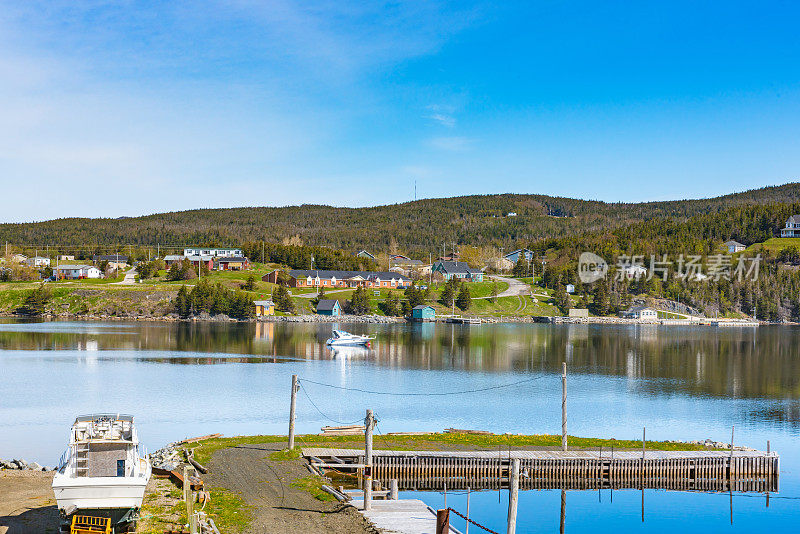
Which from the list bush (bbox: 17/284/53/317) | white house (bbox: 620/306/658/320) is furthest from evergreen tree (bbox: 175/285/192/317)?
white house (bbox: 620/306/658/320)

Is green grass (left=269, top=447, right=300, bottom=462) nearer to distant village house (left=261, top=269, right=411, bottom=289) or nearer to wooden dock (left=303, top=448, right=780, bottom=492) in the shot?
wooden dock (left=303, top=448, right=780, bottom=492)

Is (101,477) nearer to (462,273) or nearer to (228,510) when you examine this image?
(228,510)

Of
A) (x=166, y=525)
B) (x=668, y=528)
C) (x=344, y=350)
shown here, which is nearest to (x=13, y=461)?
(x=166, y=525)

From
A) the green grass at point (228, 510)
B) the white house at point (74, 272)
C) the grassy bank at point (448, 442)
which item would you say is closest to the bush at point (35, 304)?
the white house at point (74, 272)

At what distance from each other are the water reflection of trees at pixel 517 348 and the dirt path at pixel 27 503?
45.8m

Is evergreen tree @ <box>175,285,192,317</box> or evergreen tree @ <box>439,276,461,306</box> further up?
evergreen tree @ <box>439,276,461,306</box>

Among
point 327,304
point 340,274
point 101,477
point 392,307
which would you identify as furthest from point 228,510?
point 340,274

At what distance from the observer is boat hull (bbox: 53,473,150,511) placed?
2109 centimetres

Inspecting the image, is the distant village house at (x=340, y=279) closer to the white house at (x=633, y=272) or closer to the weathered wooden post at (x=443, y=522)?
the white house at (x=633, y=272)

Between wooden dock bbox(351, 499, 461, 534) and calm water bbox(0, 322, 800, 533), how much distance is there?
9.69ft

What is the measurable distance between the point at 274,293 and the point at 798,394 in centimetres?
10821

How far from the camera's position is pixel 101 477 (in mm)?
21828

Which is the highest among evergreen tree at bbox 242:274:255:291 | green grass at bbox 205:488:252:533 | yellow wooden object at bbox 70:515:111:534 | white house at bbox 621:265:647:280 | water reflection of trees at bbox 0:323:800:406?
white house at bbox 621:265:647:280

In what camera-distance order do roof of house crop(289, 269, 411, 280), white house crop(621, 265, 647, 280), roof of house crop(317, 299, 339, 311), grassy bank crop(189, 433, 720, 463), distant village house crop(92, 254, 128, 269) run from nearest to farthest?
grassy bank crop(189, 433, 720, 463)
roof of house crop(317, 299, 339, 311)
roof of house crop(289, 269, 411, 280)
distant village house crop(92, 254, 128, 269)
white house crop(621, 265, 647, 280)
